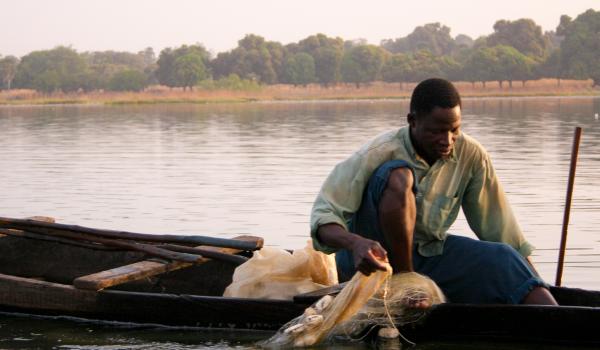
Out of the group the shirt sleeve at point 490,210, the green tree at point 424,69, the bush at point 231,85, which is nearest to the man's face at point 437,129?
the shirt sleeve at point 490,210

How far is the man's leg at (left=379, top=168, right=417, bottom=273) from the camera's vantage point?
452 cm

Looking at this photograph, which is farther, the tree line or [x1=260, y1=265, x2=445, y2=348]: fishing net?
the tree line

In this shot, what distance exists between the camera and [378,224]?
4.72 m

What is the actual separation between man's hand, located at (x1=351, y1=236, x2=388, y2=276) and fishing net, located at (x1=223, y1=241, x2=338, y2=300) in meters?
1.05

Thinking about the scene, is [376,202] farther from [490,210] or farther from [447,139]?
[490,210]

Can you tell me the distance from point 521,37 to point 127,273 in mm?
95815

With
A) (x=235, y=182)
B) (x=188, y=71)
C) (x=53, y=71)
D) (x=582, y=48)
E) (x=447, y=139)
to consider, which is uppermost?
(x=447, y=139)

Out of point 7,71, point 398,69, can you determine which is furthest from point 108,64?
point 398,69

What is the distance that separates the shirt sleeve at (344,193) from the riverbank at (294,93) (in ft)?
220

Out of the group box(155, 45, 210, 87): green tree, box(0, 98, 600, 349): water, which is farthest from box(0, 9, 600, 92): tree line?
box(0, 98, 600, 349): water

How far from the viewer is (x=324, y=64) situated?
93875mm

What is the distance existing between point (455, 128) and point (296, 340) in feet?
3.91

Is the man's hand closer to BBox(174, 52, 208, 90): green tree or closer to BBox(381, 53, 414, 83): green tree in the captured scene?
BBox(174, 52, 208, 90): green tree

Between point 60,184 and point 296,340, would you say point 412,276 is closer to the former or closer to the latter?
point 296,340
